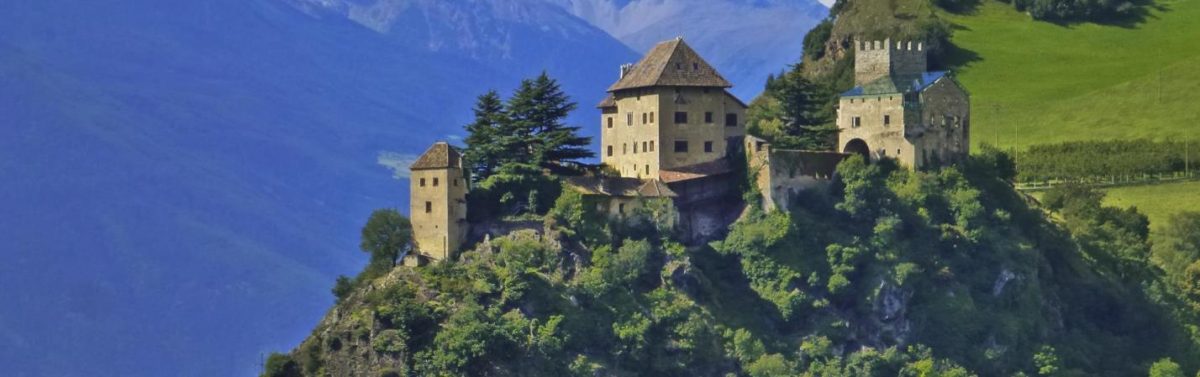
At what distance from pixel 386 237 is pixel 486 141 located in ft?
18.0

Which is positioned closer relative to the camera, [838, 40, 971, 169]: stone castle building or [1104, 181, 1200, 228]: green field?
[838, 40, 971, 169]: stone castle building

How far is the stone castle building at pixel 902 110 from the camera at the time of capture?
94.8 metres

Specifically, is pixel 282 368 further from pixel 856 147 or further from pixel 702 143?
pixel 856 147

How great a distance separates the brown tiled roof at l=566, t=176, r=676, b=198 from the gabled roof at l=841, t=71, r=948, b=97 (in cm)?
1019

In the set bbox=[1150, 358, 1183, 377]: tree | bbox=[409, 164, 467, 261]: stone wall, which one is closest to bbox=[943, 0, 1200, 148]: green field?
bbox=[1150, 358, 1183, 377]: tree

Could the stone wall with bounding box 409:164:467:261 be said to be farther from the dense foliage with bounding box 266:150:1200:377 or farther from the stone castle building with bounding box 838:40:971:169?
the stone castle building with bounding box 838:40:971:169

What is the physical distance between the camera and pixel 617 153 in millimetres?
93438

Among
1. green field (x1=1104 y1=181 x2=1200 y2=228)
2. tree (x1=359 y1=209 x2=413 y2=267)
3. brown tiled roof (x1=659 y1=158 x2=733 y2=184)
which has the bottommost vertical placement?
tree (x1=359 y1=209 x2=413 y2=267)

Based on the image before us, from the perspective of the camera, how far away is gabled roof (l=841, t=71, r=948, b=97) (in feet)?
313

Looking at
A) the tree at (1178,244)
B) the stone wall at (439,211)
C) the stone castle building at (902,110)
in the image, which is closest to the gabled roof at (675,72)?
the stone castle building at (902,110)

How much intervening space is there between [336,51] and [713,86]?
78.4 meters

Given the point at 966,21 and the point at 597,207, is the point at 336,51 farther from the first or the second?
the point at 597,207

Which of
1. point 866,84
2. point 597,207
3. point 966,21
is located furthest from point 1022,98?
point 597,207

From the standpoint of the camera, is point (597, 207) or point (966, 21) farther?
point (966, 21)
